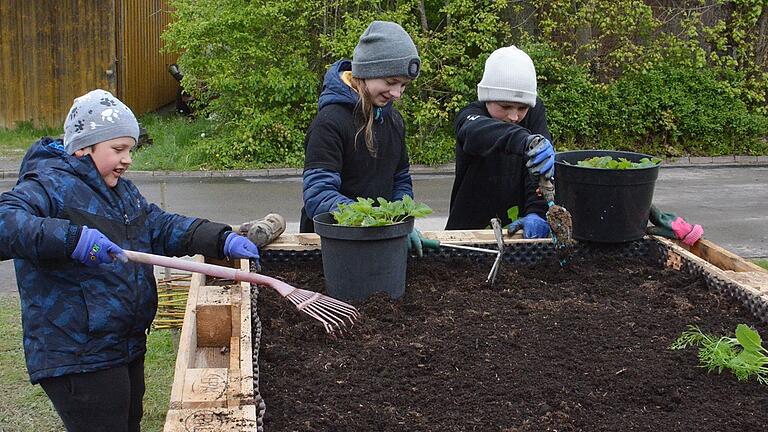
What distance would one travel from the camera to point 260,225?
3598 mm

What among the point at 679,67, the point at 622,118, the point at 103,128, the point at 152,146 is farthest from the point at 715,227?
the point at 152,146

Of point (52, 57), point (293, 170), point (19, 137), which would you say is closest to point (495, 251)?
point (293, 170)

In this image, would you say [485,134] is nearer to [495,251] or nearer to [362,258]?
[495,251]

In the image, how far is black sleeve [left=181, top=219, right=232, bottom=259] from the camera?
9.35 feet

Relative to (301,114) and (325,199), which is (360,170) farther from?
(301,114)

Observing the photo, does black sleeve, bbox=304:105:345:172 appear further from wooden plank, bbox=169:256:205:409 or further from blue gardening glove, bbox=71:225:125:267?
blue gardening glove, bbox=71:225:125:267

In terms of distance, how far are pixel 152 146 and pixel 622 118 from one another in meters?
7.18

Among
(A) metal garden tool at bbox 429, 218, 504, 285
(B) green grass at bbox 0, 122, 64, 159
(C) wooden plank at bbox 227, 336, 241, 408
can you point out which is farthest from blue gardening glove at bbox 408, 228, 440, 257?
(B) green grass at bbox 0, 122, 64, 159

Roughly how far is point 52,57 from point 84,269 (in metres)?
14.5

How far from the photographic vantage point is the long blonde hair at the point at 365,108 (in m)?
3.45

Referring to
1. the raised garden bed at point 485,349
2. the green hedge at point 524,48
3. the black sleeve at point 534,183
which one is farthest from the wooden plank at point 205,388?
the green hedge at point 524,48

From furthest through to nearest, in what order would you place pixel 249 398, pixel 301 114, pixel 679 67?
pixel 679 67, pixel 301 114, pixel 249 398

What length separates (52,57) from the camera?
15.8m

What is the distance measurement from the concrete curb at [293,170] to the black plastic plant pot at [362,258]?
9.32 m
